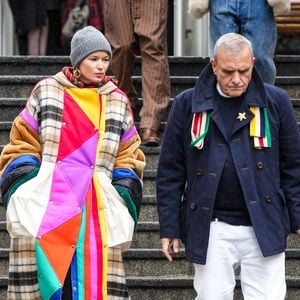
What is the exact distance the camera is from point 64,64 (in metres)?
→ 9.38

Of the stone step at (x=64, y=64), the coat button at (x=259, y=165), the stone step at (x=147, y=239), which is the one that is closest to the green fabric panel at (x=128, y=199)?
the coat button at (x=259, y=165)

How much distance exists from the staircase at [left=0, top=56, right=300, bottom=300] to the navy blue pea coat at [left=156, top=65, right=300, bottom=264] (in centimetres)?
169

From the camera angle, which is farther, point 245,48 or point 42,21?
point 42,21

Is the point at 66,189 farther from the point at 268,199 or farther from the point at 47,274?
the point at 268,199

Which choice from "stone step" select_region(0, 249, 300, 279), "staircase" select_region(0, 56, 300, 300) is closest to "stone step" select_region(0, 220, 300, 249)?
"staircase" select_region(0, 56, 300, 300)

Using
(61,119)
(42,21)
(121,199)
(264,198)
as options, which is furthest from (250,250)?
(42,21)

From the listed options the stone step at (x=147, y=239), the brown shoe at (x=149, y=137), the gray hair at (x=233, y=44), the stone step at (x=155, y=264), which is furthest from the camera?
the brown shoe at (x=149, y=137)

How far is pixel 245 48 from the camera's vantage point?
575 cm

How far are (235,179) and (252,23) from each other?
218 cm

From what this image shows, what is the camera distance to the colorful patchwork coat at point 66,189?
232 inches

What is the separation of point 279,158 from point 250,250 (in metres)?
0.48

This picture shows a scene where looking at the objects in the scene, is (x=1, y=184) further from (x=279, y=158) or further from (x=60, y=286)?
(x=279, y=158)

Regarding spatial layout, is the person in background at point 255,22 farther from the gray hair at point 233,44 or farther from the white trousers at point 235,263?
the white trousers at point 235,263

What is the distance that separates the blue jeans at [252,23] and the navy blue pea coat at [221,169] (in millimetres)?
1838
